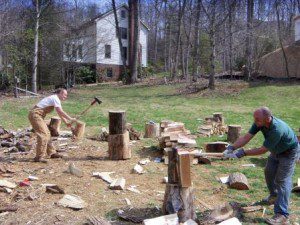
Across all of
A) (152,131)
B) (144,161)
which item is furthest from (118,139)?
(152,131)

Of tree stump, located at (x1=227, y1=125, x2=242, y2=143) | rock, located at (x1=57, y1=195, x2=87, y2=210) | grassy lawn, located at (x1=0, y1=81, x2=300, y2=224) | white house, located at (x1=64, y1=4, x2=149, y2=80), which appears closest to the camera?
rock, located at (x1=57, y1=195, x2=87, y2=210)

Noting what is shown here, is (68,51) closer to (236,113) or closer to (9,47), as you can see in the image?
(9,47)

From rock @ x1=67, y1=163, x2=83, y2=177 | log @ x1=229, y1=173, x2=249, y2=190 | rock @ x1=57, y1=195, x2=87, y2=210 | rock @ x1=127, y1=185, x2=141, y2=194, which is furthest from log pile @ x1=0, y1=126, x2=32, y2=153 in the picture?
log @ x1=229, y1=173, x2=249, y2=190

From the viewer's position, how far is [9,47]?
27.2 meters

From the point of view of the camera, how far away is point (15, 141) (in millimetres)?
10477

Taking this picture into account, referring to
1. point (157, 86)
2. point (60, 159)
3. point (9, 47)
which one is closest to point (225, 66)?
point (157, 86)

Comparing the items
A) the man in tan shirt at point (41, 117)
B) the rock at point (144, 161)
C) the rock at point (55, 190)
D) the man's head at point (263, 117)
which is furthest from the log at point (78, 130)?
the man's head at point (263, 117)

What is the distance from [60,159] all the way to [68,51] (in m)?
25.2

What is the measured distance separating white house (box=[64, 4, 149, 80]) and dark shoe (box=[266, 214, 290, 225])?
1151 inches

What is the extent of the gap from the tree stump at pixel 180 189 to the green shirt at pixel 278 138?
1.08 metres

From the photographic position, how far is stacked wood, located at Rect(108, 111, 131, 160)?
920 cm

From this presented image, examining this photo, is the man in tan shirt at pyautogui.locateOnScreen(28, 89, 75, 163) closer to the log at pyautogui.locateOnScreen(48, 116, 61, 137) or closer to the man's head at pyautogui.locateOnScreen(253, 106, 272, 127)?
the log at pyautogui.locateOnScreen(48, 116, 61, 137)

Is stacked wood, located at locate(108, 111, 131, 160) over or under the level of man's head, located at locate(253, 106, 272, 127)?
under

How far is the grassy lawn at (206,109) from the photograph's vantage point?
26.6ft
